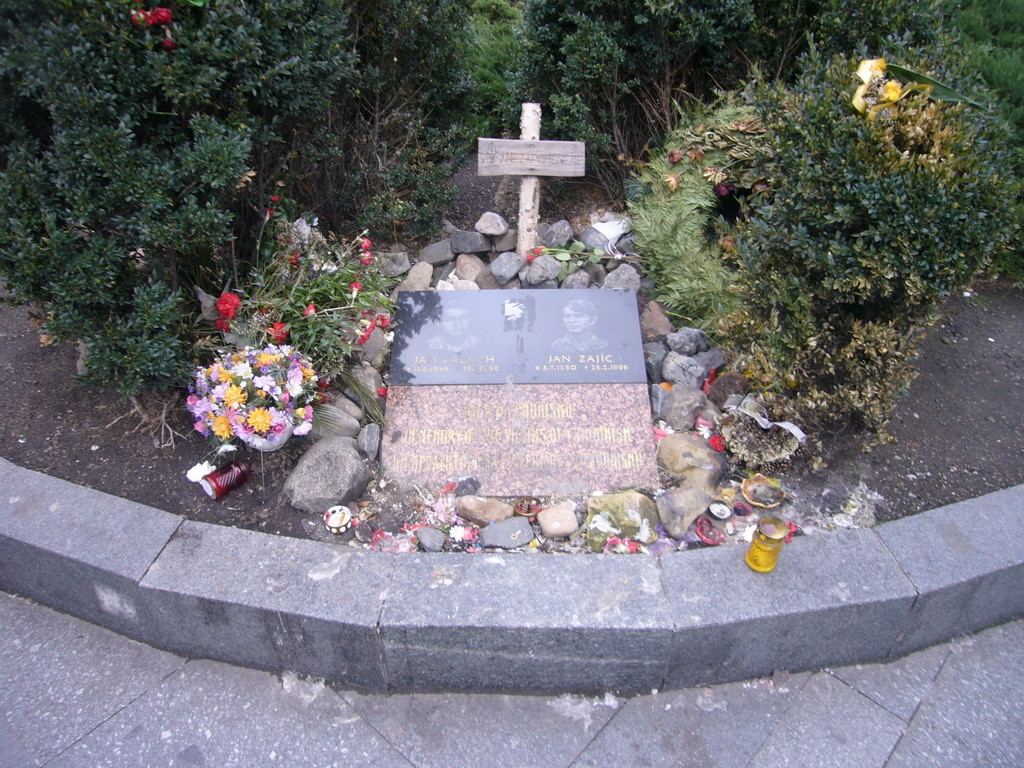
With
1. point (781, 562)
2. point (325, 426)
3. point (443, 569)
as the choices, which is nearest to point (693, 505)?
point (781, 562)

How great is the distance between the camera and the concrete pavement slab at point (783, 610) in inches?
93.6

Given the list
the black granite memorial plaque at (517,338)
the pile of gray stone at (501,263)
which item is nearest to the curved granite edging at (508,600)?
the black granite memorial plaque at (517,338)

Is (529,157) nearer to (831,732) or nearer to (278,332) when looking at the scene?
(278,332)

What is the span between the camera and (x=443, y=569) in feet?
8.29

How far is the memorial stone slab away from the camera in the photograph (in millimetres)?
3104

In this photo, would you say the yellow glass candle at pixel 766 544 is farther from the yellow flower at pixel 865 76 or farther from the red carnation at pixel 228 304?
the red carnation at pixel 228 304

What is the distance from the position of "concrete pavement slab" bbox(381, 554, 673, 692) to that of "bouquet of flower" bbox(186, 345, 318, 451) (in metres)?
0.87

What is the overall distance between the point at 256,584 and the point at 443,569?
676 mm

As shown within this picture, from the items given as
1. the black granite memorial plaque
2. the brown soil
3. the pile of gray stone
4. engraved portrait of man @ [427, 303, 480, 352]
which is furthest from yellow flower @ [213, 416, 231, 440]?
the pile of gray stone

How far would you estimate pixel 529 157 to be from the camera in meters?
4.05

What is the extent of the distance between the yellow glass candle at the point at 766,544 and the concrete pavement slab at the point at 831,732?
483mm

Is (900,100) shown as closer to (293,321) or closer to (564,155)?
(564,155)

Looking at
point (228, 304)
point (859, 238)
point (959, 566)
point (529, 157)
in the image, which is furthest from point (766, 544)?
point (529, 157)

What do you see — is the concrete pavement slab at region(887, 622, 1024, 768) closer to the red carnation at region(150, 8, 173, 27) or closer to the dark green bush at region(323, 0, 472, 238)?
the dark green bush at region(323, 0, 472, 238)
